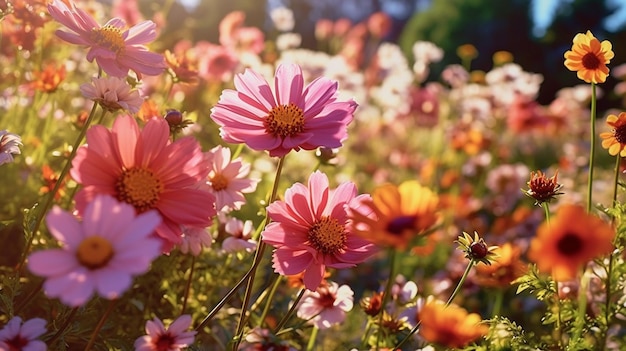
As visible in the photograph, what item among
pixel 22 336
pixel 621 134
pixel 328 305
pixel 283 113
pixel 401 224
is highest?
pixel 621 134

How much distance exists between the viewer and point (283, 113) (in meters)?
0.89

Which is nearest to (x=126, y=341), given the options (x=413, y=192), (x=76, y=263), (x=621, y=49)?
(x=76, y=263)

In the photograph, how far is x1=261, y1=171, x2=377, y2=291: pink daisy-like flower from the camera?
32.8 inches

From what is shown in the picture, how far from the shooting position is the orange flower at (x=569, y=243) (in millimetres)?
587

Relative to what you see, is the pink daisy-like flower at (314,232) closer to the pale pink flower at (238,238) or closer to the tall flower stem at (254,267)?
the tall flower stem at (254,267)

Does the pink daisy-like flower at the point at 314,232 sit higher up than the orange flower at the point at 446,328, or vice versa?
the pink daisy-like flower at the point at 314,232

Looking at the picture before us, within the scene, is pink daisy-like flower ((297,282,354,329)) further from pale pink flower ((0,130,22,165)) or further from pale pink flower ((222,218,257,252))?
pale pink flower ((0,130,22,165))

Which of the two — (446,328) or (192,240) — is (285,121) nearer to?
(192,240)

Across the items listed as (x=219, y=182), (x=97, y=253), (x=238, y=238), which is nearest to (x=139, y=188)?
(x=97, y=253)

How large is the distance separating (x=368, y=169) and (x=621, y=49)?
289 inches

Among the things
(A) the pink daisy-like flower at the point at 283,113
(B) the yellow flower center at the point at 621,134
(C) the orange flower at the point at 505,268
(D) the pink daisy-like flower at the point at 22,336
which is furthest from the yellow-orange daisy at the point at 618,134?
(D) the pink daisy-like flower at the point at 22,336

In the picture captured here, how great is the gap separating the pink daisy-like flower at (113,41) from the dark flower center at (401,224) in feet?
1.37

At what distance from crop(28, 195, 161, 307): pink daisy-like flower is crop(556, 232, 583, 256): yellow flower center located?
1.13 ft

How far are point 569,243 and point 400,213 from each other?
0.49 ft
